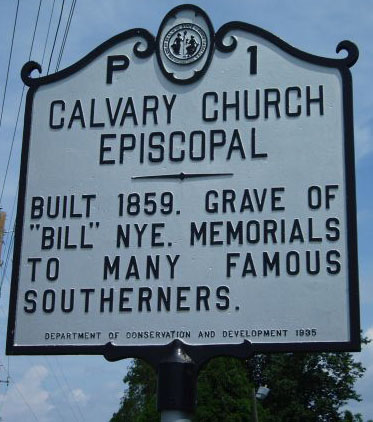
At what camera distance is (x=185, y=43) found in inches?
315

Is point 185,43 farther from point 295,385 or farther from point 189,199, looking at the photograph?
point 295,385

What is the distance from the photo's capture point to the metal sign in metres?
7.09

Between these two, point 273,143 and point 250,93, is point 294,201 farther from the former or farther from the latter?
point 250,93

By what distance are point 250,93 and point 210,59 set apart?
0.53 meters

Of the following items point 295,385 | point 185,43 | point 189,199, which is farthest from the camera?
point 295,385

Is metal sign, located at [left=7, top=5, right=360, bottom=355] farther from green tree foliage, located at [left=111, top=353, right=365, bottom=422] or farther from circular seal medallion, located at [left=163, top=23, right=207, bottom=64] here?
green tree foliage, located at [left=111, top=353, right=365, bottom=422]

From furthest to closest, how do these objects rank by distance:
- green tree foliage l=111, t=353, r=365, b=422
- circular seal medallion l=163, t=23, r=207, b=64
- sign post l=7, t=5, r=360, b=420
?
1. green tree foliage l=111, t=353, r=365, b=422
2. circular seal medallion l=163, t=23, r=207, b=64
3. sign post l=7, t=5, r=360, b=420

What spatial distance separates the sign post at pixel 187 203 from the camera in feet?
23.2

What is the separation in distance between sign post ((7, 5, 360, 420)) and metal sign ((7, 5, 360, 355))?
12mm

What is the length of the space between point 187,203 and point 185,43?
5.25 ft

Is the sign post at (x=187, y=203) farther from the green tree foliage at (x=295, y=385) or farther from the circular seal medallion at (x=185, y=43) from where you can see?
the green tree foliage at (x=295, y=385)

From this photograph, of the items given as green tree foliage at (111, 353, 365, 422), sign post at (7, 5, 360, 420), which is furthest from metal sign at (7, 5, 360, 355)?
green tree foliage at (111, 353, 365, 422)

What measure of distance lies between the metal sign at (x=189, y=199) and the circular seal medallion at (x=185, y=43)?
1 cm

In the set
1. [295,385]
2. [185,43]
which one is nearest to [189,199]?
[185,43]
